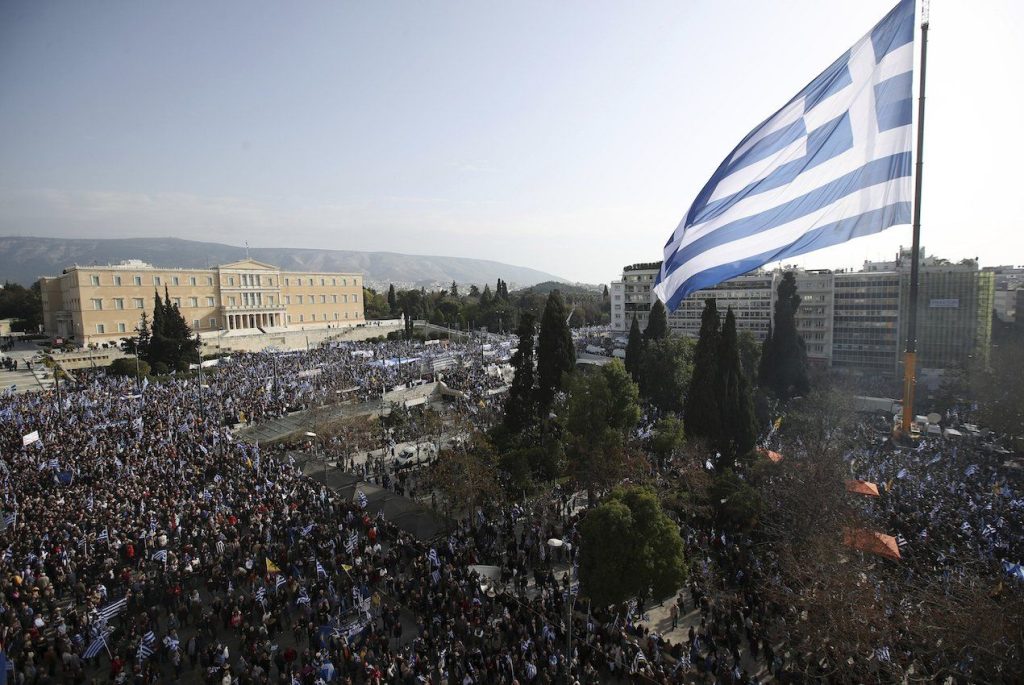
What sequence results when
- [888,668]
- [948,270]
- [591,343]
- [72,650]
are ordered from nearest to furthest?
1. [888,668]
2. [72,650]
3. [948,270]
4. [591,343]

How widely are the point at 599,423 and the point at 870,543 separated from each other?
777cm

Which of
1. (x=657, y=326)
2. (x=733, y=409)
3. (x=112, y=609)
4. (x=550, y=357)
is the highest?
(x=657, y=326)

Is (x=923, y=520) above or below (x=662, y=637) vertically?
above

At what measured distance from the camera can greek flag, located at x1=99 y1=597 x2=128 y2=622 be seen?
10.7 metres

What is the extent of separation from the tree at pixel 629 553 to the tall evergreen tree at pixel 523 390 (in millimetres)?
8952

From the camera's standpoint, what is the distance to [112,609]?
10.9 metres

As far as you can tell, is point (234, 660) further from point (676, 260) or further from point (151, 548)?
point (676, 260)

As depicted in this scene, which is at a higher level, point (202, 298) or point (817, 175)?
point (817, 175)

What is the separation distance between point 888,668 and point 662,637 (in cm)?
561

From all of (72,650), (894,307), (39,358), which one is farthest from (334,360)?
(894,307)

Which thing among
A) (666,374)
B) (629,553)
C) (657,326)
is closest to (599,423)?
(629,553)

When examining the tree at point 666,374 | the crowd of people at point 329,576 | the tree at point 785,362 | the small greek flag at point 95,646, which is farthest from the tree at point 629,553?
the tree at point 785,362

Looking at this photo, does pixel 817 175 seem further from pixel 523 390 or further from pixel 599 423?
pixel 523 390

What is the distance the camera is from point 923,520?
564 inches
